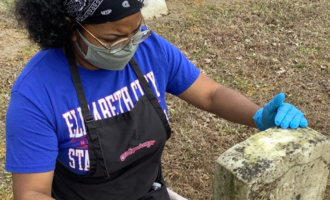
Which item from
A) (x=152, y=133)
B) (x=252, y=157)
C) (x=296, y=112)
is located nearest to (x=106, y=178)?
(x=152, y=133)

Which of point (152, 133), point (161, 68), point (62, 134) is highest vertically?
point (161, 68)

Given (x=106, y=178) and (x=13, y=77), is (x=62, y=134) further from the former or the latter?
(x=13, y=77)

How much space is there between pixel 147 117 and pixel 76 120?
357 mm

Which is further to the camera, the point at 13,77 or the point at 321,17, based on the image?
the point at 321,17

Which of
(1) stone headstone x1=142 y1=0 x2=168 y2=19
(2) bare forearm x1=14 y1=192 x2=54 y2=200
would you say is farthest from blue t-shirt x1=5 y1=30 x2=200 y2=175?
(1) stone headstone x1=142 y1=0 x2=168 y2=19

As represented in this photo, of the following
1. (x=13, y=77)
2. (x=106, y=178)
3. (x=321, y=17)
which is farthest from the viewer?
(x=321, y=17)

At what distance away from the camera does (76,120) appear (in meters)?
1.74

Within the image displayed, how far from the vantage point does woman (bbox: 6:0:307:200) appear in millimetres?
1641

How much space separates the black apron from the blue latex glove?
1.59 feet

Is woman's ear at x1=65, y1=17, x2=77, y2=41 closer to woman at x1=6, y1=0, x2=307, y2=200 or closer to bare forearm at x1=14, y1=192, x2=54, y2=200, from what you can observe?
woman at x1=6, y1=0, x2=307, y2=200

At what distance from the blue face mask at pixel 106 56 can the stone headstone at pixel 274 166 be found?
0.61m

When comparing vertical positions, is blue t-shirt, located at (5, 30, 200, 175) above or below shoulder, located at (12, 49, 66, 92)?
below

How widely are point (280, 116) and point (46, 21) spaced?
1102 mm

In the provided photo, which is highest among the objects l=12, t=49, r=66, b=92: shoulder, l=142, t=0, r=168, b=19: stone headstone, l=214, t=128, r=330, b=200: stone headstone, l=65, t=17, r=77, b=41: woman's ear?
l=65, t=17, r=77, b=41: woman's ear
